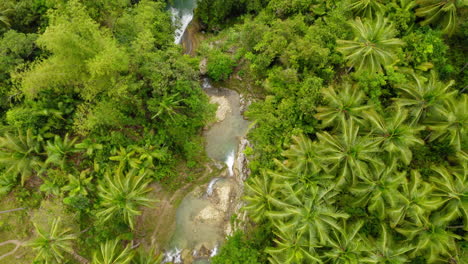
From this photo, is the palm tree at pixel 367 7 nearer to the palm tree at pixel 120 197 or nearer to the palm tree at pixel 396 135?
the palm tree at pixel 396 135

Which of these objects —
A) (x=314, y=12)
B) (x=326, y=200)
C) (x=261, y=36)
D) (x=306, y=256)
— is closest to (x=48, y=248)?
(x=306, y=256)

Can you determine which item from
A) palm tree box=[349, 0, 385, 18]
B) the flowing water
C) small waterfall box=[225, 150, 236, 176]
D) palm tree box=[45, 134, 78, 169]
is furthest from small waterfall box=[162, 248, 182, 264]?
the flowing water

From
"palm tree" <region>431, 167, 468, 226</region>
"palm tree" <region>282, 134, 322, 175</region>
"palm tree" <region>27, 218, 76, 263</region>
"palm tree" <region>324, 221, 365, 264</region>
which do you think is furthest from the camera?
"palm tree" <region>27, 218, 76, 263</region>

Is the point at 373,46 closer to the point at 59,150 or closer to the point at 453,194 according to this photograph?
the point at 453,194

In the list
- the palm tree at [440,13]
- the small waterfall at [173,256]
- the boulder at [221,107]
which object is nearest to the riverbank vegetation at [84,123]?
the small waterfall at [173,256]

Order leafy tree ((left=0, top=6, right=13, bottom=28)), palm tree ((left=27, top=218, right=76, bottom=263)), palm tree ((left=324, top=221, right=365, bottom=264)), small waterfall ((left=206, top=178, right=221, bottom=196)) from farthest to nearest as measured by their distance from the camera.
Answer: small waterfall ((left=206, top=178, right=221, bottom=196)), leafy tree ((left=0, top=6, right=13, bottom=28)), palm tree ((left=27, top=218, right=76, bottom=263)), palm tree ((left=324, top=221, right=365, bottom=264))

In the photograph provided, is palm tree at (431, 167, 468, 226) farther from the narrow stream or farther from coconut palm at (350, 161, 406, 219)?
the narrow stream

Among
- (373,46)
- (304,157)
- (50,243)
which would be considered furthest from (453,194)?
(50,243)
